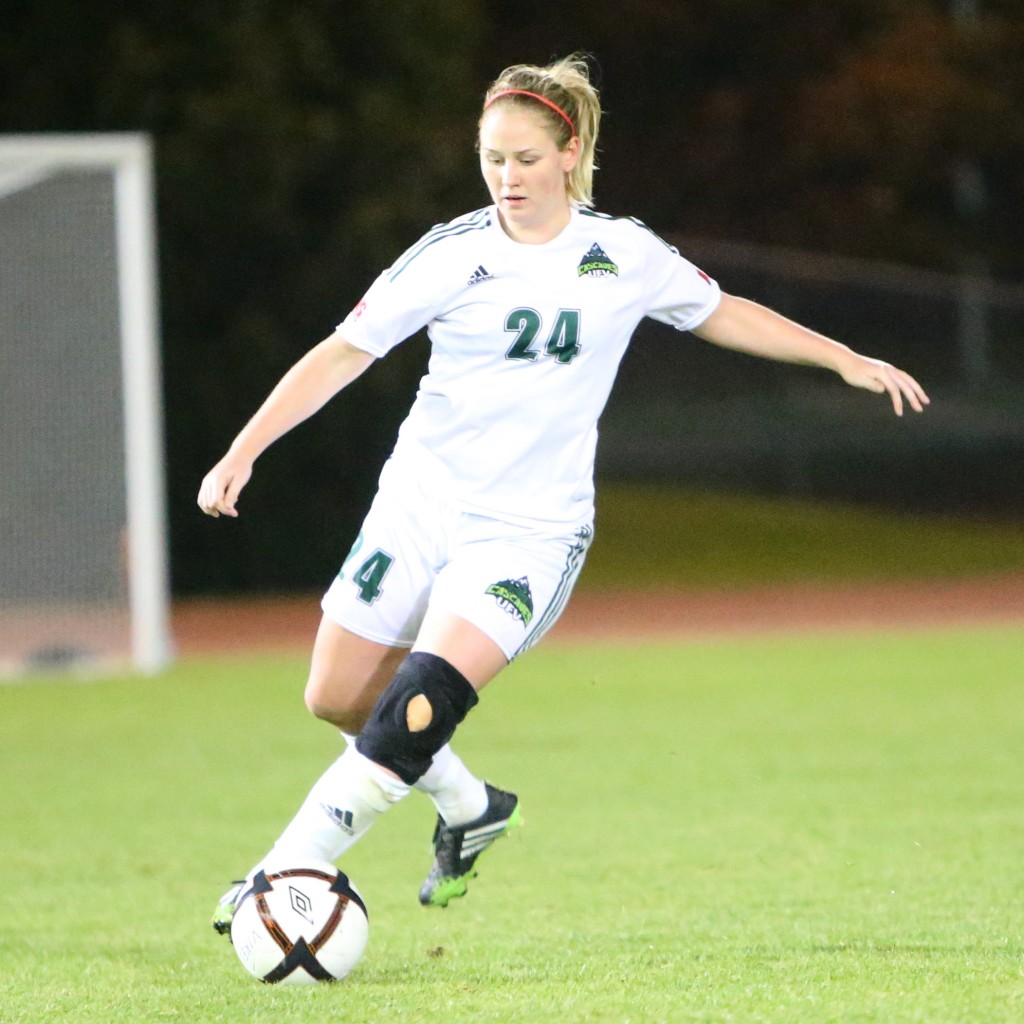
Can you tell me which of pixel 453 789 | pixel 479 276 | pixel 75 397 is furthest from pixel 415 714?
pixel 75 397

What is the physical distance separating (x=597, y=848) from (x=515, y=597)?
101 inches

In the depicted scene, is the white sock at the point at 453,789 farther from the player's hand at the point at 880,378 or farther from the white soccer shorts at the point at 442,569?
the player's hand at the point at 880,378

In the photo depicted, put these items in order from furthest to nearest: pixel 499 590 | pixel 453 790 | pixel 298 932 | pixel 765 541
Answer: pixel 765 541 → pixel 453 790 → pixel 499 590 → pixel 298 932

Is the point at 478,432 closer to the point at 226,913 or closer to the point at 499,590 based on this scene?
the point at 499,590

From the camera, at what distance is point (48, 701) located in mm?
12227

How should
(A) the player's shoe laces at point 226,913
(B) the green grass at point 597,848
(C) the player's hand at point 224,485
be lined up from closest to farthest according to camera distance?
(B) the green grass at point 597,848 < (C) the player's hand at point 224,485 < (A) the player's shoe laces at point 226,913

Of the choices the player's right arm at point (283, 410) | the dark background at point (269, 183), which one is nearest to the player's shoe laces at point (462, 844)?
the player's right arm at point (283, 410)

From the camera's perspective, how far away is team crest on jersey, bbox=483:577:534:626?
504 cm

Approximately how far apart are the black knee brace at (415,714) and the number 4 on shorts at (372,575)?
35 centimetres

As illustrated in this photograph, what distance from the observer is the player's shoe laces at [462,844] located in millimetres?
5777

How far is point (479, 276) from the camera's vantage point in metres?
5.05

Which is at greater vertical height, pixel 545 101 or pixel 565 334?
pixel 545 101

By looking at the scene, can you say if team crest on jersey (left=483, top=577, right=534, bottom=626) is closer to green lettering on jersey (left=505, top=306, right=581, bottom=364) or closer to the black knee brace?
the black knee brace

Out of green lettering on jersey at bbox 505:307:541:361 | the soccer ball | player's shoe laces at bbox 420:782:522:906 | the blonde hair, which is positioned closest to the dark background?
player's shoe laces at bbox 420:782:522:906
